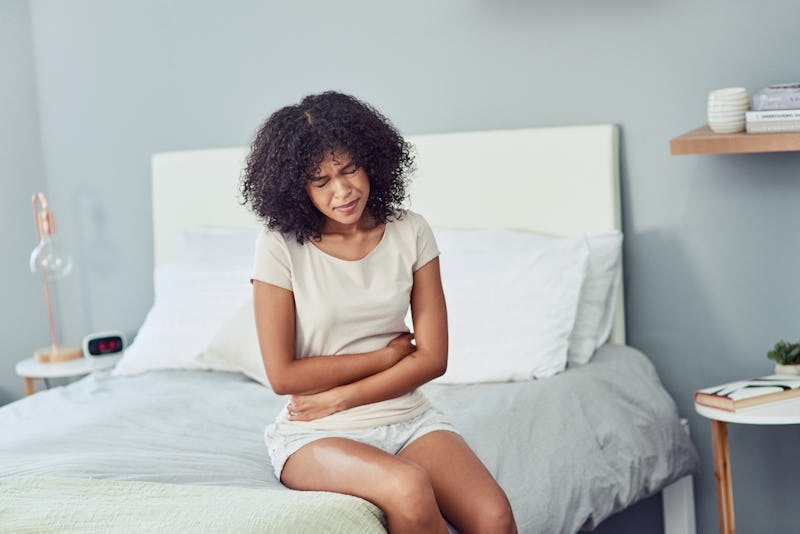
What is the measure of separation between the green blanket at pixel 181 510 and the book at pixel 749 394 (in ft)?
3.36

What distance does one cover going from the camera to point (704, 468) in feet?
9.40

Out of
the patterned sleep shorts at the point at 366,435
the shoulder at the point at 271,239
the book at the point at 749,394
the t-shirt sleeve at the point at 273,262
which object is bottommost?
the book at the point at 749,394

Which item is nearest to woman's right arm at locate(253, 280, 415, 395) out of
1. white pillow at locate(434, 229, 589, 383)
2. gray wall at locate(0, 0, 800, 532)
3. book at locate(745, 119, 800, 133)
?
white pillow at locate(434, 229, 589, 383)

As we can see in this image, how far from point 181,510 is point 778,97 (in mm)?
1601

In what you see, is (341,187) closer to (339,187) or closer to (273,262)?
(339,187)

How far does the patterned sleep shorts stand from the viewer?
72.9 inches

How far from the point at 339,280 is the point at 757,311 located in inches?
52.2

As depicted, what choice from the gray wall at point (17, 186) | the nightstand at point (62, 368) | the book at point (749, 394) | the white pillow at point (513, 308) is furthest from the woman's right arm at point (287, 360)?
the gray wall at point (17, 186)

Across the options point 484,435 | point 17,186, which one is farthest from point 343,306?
point 17,186

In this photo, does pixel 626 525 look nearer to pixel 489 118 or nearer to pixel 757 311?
pixel 757 311

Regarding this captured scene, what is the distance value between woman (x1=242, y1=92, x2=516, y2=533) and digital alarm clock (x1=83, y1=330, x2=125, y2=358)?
1.77 metres

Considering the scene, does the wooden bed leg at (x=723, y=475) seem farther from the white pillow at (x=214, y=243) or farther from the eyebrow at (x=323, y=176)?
the white pillow at (x=214, y=243)

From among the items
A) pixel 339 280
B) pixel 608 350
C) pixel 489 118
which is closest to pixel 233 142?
pixel 489 118

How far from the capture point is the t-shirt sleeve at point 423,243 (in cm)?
197
